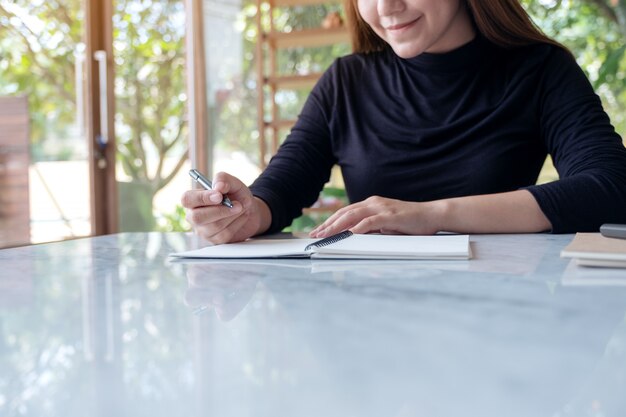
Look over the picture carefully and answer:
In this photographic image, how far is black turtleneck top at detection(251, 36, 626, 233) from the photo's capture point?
54.7 inches

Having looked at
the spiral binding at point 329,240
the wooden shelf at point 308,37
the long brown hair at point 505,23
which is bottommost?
the spiral binding at point 329,240

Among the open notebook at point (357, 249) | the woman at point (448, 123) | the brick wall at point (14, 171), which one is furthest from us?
the brick wall at point (14, 171)

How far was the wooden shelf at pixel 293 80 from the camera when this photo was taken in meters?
3.62

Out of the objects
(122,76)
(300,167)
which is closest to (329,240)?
(300,167)

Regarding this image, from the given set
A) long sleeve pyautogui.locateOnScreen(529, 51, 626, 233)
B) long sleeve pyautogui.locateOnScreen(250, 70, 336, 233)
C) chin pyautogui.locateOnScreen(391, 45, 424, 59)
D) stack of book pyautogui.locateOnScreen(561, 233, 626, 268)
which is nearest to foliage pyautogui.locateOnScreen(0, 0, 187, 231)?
long sleeve pyautogui.locateOnScreen(250, 70, 336, 233)

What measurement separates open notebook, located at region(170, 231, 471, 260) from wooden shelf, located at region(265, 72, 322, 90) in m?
2.71

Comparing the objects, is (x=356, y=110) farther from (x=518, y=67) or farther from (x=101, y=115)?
(x=101, y=115)

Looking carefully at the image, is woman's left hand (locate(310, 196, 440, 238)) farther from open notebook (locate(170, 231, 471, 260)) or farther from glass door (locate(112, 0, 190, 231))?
glass door (locate(112, 0, 190, 231))

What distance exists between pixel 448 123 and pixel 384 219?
540mm

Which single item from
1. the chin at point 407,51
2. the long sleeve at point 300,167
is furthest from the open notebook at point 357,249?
the chin at point 407,51

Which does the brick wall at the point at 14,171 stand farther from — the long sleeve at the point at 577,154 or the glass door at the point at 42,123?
the long sleeve at the point at 577,154

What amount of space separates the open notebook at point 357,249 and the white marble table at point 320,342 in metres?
0.05

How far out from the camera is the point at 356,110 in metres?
1.64

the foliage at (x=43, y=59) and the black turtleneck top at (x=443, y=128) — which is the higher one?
the foliage at (x=43, y=59)
